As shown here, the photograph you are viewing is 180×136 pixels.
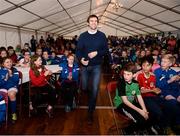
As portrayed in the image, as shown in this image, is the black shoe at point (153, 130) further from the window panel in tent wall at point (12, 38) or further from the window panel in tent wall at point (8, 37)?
the window panel in tent wall at point (12, 38)

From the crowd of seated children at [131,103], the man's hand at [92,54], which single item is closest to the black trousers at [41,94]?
the man's hand at [92,54]

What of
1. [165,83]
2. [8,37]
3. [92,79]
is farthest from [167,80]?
[8,37]

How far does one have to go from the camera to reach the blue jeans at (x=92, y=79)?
13.4ft

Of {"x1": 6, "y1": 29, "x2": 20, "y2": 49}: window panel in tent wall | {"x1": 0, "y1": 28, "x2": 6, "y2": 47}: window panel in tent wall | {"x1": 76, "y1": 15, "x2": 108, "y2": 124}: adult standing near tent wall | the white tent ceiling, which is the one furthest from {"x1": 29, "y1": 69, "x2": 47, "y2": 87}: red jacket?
{"x1": 6, "y1": 29, "x2": 20, "y2": 49}: window panel in tent wall

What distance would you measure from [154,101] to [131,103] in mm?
465

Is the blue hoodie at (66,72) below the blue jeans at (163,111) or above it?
above

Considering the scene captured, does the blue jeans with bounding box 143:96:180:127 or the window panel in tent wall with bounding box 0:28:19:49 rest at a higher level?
the window panel in tent wall with bounding box 0:28:19:49

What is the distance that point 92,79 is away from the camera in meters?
4.12

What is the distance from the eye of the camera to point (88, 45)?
4051mm

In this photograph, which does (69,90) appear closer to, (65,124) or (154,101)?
(65,124)

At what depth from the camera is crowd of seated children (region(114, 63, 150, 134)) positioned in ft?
10.7

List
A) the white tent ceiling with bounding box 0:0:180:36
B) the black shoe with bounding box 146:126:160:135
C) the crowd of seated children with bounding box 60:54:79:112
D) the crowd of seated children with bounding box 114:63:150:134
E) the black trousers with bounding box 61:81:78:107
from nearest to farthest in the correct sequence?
1. the crowd of seated children with bounding box 114:63:150:134
2. the black shoe with bounding box 146:126:160:135
3. the black trousers with bounding box 61:81:78:107
4. the crowd of seated children with bounding box 60:54:79:112
5. the white tent ceiling with bounding box 0:0:180:36

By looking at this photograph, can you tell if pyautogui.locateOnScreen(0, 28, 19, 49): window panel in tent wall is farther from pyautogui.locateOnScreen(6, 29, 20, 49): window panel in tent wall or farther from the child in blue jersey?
the child in blue jersey

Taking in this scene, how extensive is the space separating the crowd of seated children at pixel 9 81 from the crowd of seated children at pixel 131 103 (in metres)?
1.82
